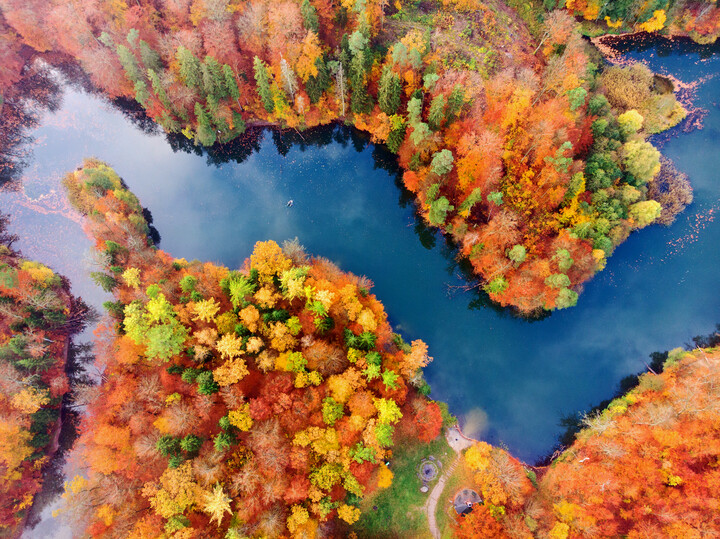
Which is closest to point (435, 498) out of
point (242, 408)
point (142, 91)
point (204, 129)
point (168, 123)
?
point (242, 408)

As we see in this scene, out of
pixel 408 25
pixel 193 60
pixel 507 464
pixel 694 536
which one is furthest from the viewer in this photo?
pixel 408 25

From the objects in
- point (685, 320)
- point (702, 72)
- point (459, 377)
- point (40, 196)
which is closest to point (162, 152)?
point (40, 196)

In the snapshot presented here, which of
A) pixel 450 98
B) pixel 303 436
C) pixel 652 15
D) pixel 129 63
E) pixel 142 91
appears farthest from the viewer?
pixel 652 15

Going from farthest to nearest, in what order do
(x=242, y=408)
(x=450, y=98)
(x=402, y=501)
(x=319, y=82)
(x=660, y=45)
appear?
(x=660, y=45) → (x=319, y=82) → (x=450, y=98) → (x=402, y=501) → (x=242, y=408)

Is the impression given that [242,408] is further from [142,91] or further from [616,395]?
[616,395]

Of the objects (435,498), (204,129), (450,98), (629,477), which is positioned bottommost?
(435,498)

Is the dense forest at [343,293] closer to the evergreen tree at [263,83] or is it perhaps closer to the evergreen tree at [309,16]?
the evergreen tree at [309,16]

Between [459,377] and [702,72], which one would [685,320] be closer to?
[459,377]

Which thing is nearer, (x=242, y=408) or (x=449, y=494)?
(x=242, y=408)
